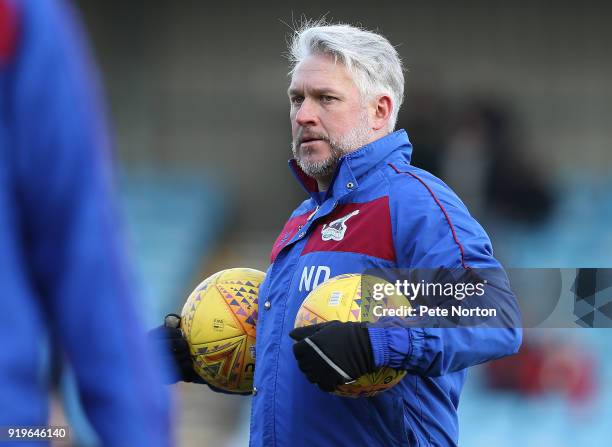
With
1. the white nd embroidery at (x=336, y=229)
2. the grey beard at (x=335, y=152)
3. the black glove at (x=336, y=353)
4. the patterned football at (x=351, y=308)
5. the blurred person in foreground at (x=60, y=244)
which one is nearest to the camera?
the blurred person in foreground at (x=60, y=244)

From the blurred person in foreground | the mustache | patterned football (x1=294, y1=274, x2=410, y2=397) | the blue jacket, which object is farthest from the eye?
the blurred person in foreground

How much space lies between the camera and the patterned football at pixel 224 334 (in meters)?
3.56

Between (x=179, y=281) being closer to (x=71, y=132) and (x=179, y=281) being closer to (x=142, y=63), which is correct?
(x=142, y=63)

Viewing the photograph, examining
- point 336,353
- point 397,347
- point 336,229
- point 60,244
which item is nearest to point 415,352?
point 397,347

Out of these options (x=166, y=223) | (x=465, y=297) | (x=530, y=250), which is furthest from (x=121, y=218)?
(x=166, y=223)

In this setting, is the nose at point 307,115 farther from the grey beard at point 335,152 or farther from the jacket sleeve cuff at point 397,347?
the jacket sleeve cuff at point 397,347

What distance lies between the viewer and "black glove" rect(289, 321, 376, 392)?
2.90 m

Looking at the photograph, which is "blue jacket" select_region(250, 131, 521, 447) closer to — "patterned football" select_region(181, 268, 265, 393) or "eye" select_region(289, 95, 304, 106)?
"patterned football" select_region(181, 268, 265, 393)

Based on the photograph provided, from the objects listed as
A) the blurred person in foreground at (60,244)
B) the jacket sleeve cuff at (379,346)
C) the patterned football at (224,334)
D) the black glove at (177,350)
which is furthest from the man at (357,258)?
the blurred person in foreground at (60,244)

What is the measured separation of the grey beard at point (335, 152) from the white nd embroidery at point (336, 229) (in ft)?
0.81

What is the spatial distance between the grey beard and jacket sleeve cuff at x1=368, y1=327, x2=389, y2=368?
0.76 meters

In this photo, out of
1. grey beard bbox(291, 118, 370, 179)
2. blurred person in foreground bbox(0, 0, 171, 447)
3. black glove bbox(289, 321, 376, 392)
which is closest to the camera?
blurred person in foreground bbox(0, 0, 171, 447)

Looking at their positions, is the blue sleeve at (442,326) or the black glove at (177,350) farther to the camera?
the black glove at (177,350)

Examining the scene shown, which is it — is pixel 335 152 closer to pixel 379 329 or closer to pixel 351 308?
pixel 351 308
